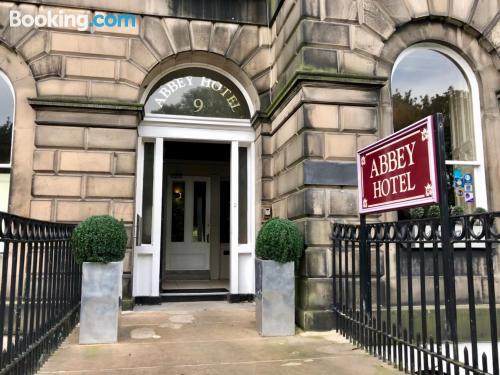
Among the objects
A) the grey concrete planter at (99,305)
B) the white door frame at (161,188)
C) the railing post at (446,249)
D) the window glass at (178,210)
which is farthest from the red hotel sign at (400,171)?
the window glass at (178,210)

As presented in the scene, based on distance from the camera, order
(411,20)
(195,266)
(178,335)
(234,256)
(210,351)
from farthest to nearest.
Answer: (195,266) → (234,256) → (411,20) → (178,335) → (210,351)

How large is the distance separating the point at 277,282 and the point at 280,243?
0.50 m

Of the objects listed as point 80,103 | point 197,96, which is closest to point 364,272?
point 197,96

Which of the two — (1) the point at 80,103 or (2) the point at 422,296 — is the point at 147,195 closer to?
(1) the point at 80,103

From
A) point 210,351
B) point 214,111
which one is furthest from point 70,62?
point 210,351

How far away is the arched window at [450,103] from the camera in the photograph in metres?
6.83

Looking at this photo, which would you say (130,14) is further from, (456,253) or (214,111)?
(456,253)

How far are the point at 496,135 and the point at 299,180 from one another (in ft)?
10.8

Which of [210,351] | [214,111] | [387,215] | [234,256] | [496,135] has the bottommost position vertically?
[210,351]

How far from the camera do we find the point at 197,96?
8.06 meters

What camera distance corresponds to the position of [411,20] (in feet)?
21.9

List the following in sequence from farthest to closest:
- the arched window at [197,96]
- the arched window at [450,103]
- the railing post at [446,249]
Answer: the arched window at [197,96] < the arched window at [450,103] < the railing post at [446,249]

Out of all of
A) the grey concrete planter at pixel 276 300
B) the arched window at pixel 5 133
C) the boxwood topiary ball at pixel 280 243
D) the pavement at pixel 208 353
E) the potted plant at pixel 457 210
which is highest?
the arched window at pixel 5 133

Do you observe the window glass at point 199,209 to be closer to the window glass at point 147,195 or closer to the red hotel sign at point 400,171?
the window glass at point 147,195
